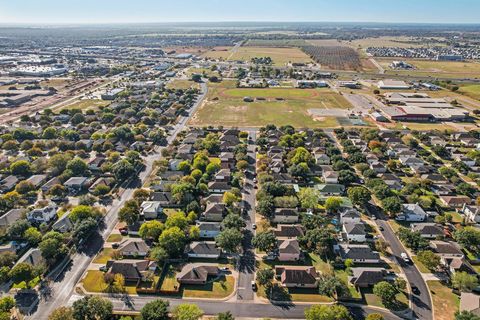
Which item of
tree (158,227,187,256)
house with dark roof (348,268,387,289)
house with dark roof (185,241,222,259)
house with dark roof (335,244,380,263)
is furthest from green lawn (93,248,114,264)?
house with dark roof (348,268,387,289)

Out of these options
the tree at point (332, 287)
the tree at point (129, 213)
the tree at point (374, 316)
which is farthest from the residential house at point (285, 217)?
the tree at point (129, 213)

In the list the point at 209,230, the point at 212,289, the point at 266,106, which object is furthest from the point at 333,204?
the point at 266,106

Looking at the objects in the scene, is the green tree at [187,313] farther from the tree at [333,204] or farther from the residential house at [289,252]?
the tree at [333,204]

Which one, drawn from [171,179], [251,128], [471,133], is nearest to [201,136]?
[251,128]

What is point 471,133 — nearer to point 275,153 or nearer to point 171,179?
point 275,153

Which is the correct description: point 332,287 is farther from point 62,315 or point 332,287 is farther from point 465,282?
point 62,315
